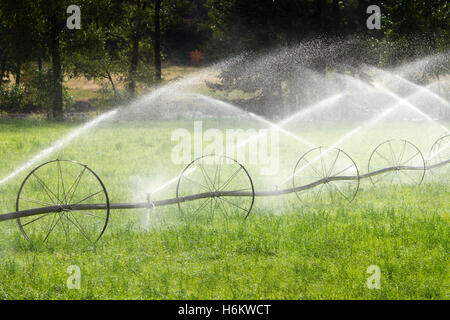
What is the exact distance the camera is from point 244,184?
1223 centimetres

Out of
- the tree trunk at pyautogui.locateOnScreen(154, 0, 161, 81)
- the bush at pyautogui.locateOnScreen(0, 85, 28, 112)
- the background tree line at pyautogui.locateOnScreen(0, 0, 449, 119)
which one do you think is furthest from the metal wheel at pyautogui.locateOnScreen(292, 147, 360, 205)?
the bush at pyautogui.locateOnScreen(0, 85, 28, 112)

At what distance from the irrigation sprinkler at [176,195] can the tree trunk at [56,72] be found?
66.4ft

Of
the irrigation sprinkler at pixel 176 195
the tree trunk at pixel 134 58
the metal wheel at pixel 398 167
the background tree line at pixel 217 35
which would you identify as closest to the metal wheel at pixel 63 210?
the irrigation sprinkler at pixel 176 195

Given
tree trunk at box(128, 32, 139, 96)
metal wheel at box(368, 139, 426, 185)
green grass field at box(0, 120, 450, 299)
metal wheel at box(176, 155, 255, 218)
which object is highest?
tree trunk at box(128, 32, 139, 96)

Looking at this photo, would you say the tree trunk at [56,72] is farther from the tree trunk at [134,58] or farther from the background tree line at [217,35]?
the tree trunk at [134,58]

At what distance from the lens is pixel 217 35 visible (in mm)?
37875

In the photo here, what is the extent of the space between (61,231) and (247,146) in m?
11.1

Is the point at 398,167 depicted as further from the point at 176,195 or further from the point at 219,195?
the point at 176,195

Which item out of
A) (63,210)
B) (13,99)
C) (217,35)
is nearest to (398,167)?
(63,210)

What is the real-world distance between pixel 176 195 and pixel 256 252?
188 centimetres

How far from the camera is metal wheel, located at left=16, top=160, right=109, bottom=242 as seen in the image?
7.82 m

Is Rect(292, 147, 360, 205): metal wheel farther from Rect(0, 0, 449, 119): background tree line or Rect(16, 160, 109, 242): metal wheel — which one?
Rect(0, 0, 449, 119): background tree line

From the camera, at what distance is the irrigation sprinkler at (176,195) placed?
25.9 feet

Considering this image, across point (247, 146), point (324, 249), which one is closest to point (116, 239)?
point (324, 249)
